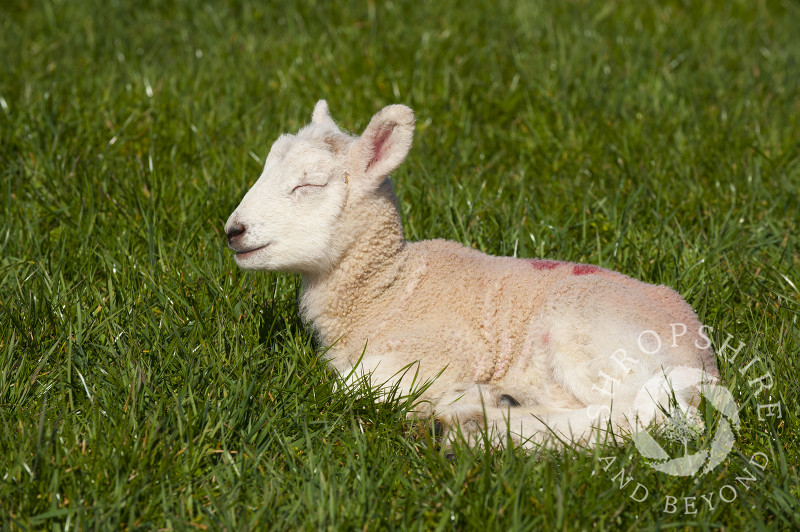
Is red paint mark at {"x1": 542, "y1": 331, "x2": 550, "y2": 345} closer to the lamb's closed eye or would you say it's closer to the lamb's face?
the lamb's face

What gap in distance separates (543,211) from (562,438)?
1985 mm

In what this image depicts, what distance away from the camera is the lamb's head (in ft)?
9.81

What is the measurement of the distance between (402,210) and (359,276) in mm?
1348

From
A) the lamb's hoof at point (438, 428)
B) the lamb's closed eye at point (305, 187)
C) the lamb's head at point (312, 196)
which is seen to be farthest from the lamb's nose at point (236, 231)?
the lamb's hoof at point (438, 428)

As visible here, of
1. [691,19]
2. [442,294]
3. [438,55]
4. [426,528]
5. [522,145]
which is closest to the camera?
[426,528]

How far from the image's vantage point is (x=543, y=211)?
4586 mm

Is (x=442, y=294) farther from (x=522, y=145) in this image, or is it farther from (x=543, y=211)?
(x=522, y=145)

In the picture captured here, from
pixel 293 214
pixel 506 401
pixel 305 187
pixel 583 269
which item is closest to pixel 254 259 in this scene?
pixel 293 214

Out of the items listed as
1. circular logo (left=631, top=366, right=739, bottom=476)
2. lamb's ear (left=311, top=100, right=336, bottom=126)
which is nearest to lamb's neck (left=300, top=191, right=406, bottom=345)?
lamb's ear (left=311, top=100, right=336, bottom=126)

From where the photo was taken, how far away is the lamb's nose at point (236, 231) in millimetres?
2992

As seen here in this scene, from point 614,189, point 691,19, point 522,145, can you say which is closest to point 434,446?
point 614,189

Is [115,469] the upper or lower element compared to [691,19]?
upper

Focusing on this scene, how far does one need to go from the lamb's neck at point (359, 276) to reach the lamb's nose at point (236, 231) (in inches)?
14.5

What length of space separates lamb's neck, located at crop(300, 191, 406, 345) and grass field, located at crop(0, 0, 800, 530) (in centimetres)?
19
